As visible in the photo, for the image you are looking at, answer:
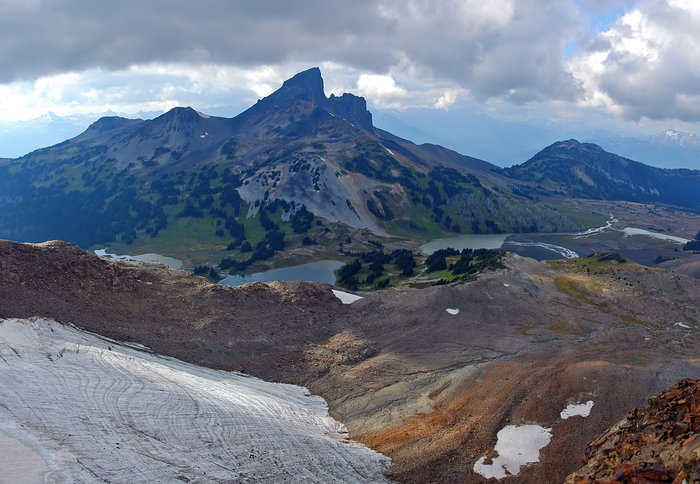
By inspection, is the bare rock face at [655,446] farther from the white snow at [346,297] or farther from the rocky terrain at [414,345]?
the white snow at [346,297]

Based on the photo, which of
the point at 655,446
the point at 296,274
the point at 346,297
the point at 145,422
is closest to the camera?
the point at 655,446

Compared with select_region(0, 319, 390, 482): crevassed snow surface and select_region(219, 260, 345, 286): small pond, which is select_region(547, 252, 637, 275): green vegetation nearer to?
select_region(219, 260, 345, 286): small pond

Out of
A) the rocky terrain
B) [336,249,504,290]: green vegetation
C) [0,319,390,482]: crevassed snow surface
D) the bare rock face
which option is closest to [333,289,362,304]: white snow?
the rocky terrain

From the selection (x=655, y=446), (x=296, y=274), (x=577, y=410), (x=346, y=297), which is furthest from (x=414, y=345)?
(x=296, y=274)

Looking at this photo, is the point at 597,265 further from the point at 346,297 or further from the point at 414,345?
the point at 414,345

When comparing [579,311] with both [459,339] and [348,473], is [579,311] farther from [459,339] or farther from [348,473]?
[348,473]
